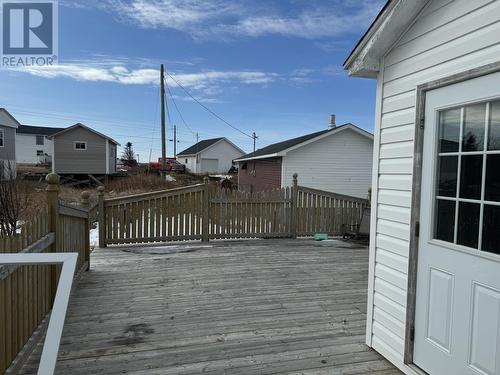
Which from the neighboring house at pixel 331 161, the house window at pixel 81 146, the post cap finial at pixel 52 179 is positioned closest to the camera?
the post cap finial at pixel 52 179

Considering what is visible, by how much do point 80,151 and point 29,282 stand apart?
2672 cm

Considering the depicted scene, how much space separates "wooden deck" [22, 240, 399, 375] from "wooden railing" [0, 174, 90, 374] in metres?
0.25

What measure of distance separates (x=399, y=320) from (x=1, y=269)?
9.09 feet

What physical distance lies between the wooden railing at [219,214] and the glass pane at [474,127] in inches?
227

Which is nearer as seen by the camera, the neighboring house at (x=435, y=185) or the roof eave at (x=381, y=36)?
the neighboring house at (x=435, y=185)

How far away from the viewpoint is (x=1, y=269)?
6.94 feet

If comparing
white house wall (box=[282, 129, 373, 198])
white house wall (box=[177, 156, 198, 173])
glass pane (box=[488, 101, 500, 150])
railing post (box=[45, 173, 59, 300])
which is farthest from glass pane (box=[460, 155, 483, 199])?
white house wall (box=[177, 156, 198, 173])

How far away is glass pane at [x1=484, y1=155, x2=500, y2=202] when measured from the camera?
1943 mm

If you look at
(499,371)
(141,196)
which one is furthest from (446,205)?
(141,196)

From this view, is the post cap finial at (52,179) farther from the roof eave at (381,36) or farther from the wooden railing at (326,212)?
the wooden railing at (326,212)

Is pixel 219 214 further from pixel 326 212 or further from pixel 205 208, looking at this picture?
pixel 326 212

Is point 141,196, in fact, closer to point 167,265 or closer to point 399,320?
point 167,265

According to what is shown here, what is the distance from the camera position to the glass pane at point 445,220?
2.27 meters

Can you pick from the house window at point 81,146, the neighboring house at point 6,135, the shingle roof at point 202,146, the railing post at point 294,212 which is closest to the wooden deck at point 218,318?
the railing post at point 294,212
